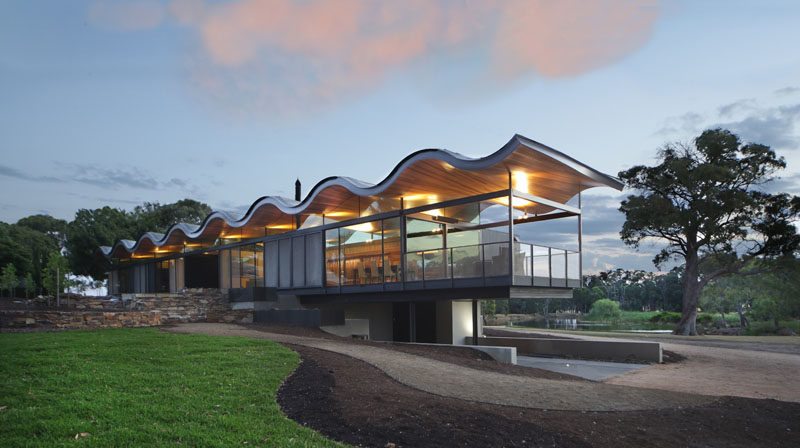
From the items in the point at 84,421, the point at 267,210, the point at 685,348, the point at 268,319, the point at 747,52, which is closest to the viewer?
the point at 84,421

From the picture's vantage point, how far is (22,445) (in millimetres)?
5008

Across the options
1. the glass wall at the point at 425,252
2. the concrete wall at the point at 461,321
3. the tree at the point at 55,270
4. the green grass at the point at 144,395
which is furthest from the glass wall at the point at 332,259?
the tree at the point at 55,270

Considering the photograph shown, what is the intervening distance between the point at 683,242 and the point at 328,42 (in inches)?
1000

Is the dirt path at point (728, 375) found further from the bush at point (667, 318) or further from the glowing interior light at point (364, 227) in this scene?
the bush at point (667, 318)

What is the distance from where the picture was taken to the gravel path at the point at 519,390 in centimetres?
810

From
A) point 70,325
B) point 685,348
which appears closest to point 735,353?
point 685,348

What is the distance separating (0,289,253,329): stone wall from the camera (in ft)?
51.7

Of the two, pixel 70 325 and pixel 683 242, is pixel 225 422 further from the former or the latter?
pixel 683 242

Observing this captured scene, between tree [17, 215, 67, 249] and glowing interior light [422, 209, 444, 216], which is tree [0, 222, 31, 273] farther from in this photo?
glowing interior light [422, 209, 444, 216]

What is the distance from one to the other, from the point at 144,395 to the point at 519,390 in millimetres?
5947

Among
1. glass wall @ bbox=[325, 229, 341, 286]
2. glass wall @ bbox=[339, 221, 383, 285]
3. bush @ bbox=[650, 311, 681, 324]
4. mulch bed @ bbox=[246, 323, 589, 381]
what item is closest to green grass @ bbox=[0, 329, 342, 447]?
mulch bed @ bbox=[246, 323, 589, 381]

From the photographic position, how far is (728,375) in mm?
13336

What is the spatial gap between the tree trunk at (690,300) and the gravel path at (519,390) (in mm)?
23547

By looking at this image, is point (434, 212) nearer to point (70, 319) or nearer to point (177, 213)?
point (70, 319)
